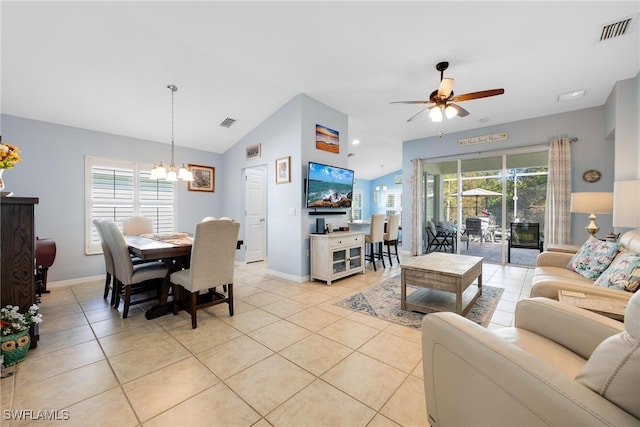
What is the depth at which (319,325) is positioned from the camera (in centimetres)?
256

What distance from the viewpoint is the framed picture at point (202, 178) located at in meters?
5.27

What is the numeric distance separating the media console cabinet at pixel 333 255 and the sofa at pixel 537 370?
2.64m

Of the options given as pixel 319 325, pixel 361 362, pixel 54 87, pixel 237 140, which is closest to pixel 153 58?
pixel 54 87

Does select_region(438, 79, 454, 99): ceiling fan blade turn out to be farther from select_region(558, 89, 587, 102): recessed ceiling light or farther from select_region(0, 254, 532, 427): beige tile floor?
select_region(0, 254, 532, 427): beige tile floor

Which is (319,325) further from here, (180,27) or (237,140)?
(237,140)

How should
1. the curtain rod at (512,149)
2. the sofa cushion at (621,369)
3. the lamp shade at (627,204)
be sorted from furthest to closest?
the curtain rod at (512,149) < the lamp shade at (627,204) < the sofa cushion at (621,369)

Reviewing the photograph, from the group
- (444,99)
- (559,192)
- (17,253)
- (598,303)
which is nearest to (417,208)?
(559,192)

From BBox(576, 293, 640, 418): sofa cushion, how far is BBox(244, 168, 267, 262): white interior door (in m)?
5.15

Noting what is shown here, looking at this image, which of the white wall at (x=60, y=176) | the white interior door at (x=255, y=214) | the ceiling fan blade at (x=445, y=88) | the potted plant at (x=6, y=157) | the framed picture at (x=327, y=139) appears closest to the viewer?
the potted plant at (x=6, y=157)

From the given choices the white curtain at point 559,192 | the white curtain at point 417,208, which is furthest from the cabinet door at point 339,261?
the white curtain at point 559,192

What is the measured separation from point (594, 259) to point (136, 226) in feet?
18.7

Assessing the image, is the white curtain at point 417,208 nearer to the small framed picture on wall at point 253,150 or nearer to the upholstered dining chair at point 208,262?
the small framed picture on wall at point 253,150

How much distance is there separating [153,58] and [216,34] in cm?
87

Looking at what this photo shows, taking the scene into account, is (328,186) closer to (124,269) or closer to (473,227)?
(124,269)
